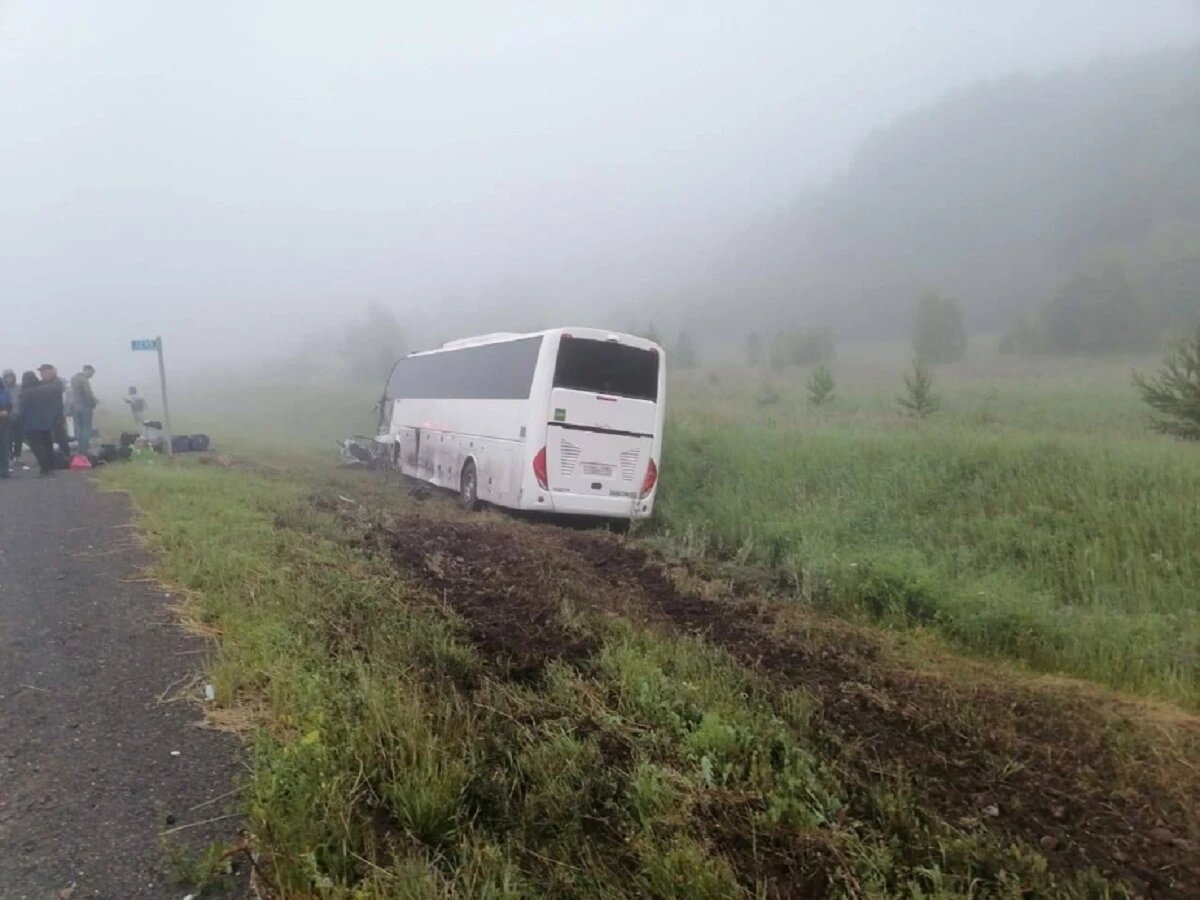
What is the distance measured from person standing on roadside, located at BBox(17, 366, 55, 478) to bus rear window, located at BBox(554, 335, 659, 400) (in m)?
8.75

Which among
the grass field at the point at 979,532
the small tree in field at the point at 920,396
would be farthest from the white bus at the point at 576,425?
the small tree in field at the point at 920,396

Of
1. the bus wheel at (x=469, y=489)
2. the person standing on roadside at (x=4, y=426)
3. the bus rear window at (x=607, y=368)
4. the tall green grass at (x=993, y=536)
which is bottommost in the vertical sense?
the bus wheel at (x=469, y=489)

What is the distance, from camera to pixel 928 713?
4738 mm

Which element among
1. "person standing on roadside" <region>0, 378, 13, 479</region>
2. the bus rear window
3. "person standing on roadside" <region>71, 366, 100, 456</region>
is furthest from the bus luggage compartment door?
"person standing on roadside" <region>71, 366, 100, 456</region>

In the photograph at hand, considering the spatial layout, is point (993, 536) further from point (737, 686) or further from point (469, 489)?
point (469, 489)

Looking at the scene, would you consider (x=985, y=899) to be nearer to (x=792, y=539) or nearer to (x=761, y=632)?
(x=761, y=632)

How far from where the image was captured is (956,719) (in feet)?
15.2

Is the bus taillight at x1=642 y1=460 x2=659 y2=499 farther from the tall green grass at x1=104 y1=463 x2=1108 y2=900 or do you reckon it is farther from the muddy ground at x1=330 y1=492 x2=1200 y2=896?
the tall green grass at x1=104 y1=463 x2=1108 y2=900

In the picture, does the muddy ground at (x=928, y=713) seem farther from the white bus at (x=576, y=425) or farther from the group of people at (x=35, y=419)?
the group of people at (x=35, y=419)

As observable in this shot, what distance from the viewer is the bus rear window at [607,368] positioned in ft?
41.8

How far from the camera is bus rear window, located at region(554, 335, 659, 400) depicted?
501 inches

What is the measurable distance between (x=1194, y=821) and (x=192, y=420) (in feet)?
157

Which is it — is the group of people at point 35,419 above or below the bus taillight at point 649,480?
above

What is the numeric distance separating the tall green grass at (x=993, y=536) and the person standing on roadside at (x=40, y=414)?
1027 cm
